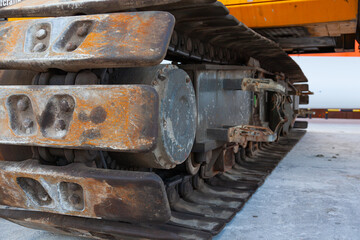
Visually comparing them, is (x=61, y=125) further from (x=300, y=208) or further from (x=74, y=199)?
(x=300, y=208)

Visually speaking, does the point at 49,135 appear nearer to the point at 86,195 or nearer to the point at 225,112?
the point at 86,195

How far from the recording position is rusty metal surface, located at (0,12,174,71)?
143 centimetres

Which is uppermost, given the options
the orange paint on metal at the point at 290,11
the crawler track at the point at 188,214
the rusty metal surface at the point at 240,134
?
the orange paint on metal at the point at 290,11

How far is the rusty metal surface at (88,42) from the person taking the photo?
1433 mm

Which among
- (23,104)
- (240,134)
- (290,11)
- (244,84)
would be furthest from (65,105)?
(290,11)

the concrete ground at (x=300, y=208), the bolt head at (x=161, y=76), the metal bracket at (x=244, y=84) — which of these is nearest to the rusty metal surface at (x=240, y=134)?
the metal bracket at (x=244, y=84)

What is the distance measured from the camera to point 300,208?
2.65 metres

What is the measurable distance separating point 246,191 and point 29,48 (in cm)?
188

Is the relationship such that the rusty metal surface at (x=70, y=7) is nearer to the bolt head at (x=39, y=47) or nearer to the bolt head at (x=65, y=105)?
the bolt head at (x=39, y=47)

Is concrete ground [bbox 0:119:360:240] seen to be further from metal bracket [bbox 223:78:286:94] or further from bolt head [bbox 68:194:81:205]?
metal bracket [bbox 223:78:286:94]

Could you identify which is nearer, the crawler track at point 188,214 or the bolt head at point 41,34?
the bolt head at point 41,34

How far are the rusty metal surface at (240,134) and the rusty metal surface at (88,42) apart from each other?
46.8 inches

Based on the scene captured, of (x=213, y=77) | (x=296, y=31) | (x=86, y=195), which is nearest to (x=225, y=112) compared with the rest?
(x=213, y=77)

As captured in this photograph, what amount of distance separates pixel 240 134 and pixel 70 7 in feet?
4.82
